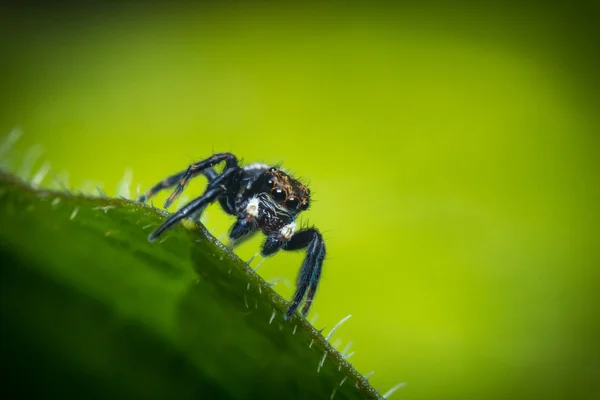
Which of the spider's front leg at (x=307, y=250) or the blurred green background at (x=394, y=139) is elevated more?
the blurred green background at (x=394, y=139)

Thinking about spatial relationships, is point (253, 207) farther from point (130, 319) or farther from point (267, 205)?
point (130, 319)

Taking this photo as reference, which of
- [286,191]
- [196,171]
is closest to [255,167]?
[286,191]

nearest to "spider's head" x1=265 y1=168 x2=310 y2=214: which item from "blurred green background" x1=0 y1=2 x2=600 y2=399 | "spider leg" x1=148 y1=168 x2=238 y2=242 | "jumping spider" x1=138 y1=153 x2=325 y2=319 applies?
"jumping spider" x1=138 y1=153 x2=325 y2=319

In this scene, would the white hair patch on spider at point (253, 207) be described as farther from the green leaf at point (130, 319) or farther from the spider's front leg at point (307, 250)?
the green leaf at point (130, 319)

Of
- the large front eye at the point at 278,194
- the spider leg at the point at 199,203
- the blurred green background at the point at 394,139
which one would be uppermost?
the blurred green background at the point at 394,139

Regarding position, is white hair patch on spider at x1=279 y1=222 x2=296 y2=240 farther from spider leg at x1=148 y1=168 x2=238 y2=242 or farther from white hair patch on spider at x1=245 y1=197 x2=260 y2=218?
spider leg at x1=148 y1=168 x2=238 y2=242

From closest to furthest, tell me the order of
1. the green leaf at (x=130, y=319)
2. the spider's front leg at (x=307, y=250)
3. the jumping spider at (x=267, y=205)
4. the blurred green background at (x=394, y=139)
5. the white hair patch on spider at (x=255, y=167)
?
the green leaf at (x=130, y=319) → the spider's front leg at (x=307, y=250) → the jumping spider at (x=267, y=205) → the white hair patch on spider at (x=255, y=167) → the blurred green background at (x=394, y=139)

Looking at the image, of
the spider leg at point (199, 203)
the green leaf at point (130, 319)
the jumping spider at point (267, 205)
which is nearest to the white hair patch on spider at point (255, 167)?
the jumping spider at point (267, 205)
